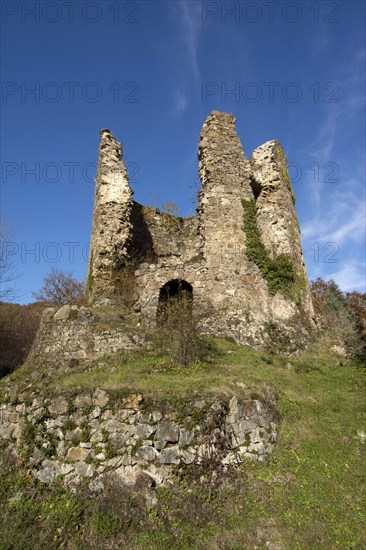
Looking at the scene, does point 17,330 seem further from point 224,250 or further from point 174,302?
point 224,250

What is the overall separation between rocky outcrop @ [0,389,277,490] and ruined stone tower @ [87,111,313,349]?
16.0 feet

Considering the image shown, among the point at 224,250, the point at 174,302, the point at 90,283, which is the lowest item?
the point at 174,302

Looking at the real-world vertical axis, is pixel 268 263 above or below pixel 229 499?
above

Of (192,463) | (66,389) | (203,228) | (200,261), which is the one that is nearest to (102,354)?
(66,389)

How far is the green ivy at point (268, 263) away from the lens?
13.1 meters

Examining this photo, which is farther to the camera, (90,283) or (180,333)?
(90,283)

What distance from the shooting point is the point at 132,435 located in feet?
21.5

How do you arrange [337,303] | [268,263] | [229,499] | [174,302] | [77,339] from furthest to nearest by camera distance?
[337,303] → [268,263] → [174,302] → [77,339] → [229,499]

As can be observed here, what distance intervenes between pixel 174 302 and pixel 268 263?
3.82 m

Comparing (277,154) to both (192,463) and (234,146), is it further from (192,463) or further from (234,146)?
(192,463)

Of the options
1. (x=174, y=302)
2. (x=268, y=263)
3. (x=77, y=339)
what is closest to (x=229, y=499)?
(x=77, y=339)

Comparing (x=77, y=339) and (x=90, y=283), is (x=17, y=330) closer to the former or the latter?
(x=90, y=283)

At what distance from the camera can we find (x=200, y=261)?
13406mm

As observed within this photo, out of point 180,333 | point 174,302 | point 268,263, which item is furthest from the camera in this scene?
point 268,263
